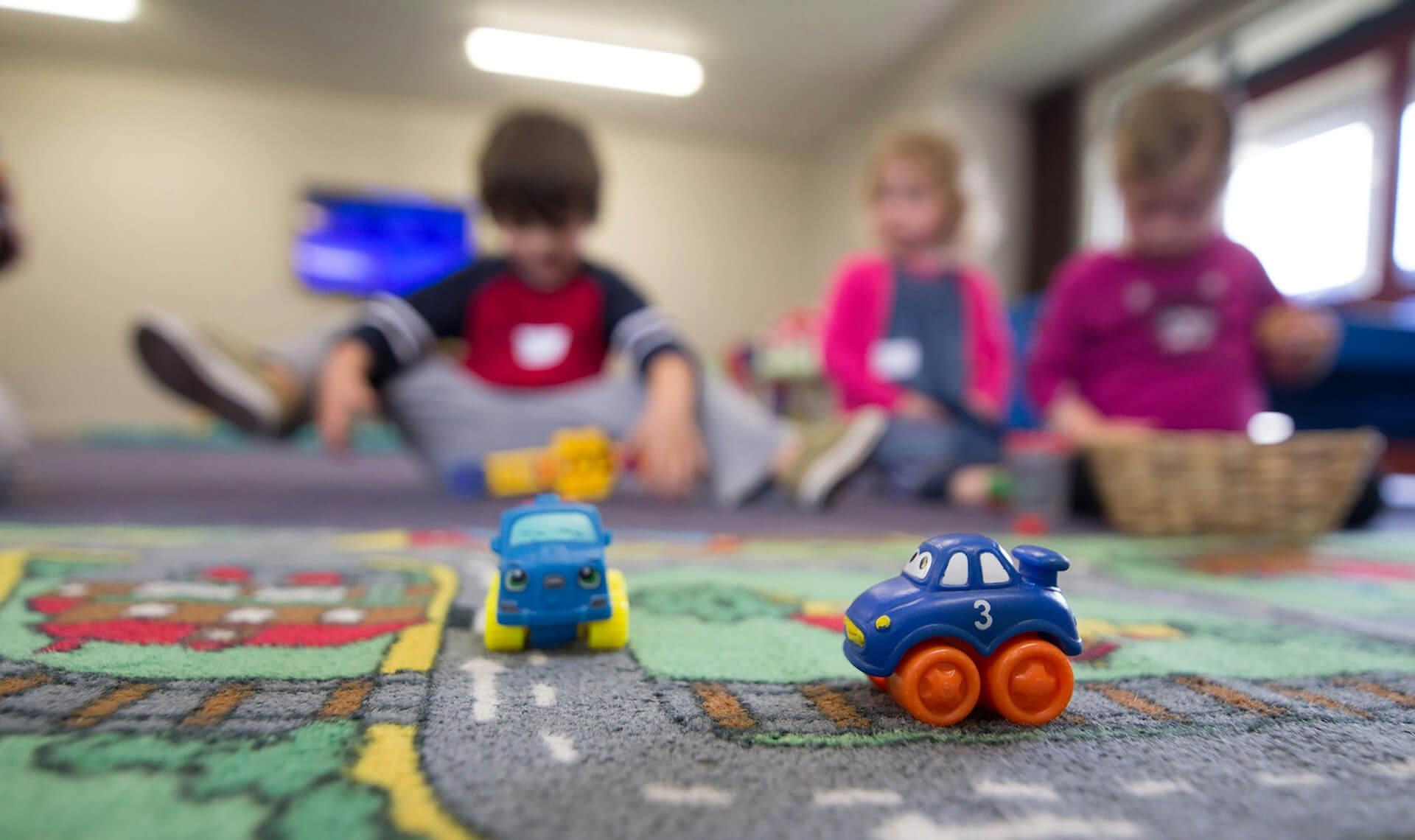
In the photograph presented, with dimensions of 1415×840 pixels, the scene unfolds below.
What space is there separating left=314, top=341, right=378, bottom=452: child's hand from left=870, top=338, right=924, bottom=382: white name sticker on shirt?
3.14 ft

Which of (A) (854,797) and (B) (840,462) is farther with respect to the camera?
(B) (840,462)

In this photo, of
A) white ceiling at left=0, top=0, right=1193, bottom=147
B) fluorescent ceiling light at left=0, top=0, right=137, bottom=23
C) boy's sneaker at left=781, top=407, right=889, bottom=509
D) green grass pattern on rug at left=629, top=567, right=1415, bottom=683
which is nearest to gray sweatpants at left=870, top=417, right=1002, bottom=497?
boy's sneaker at left=781, top=407, right=889, bottom=509

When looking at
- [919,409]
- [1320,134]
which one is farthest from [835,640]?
[1320,134]

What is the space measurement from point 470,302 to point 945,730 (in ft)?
3.75

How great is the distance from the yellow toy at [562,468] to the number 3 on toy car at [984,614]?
0.86m

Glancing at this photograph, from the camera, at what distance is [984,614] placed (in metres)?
0.35

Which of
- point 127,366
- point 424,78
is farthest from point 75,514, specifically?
point 127,366

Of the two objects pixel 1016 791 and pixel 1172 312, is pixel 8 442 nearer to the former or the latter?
pixel 1016 791

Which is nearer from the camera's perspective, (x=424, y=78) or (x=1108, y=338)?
(x=1108, y=338)

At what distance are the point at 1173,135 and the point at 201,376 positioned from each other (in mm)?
1392

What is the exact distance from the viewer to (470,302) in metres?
1.33

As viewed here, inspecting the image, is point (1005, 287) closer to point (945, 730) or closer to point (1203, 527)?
point (1203, 527)

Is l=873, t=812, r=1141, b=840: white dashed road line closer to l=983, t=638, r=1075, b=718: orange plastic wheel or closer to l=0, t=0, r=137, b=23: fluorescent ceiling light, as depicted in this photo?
l=983, t=638, r=1075, b=718: orange plastic wheel

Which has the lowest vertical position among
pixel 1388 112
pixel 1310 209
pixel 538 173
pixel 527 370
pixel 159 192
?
pixel 527 370
